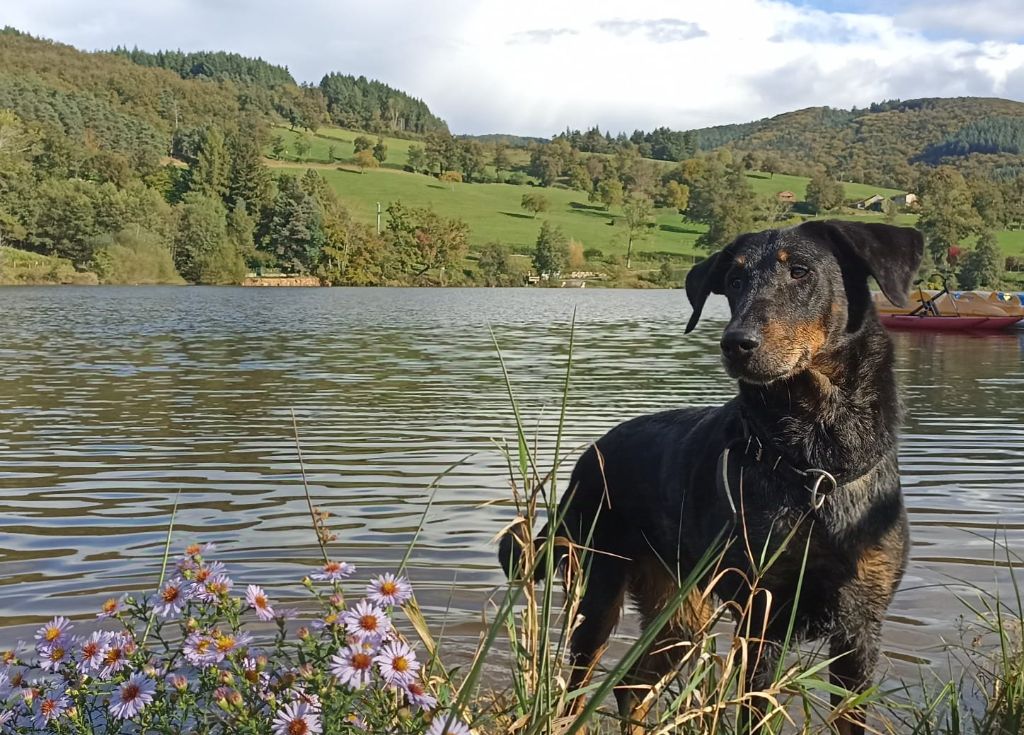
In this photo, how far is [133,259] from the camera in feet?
270

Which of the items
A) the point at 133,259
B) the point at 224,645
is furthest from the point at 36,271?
the point at 224,645

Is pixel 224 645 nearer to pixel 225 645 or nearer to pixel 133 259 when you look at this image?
pixel 225 645

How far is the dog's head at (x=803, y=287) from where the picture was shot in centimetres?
370

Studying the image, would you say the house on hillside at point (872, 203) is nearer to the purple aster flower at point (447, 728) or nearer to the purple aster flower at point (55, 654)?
the purple aster flower at point (55, 654)

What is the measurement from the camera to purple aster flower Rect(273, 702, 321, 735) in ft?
6.95

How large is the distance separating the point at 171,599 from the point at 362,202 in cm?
12107

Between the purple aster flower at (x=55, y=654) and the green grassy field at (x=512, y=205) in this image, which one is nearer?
the purple aster flower at (x=55, y=654)

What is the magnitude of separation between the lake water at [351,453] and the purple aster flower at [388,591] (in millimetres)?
437

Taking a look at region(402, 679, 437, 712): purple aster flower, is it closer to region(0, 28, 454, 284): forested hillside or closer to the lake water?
the lake water

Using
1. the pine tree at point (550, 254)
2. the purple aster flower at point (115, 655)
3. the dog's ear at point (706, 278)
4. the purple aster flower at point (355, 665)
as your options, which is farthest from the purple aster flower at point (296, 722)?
the pine tree at point (550, 254)

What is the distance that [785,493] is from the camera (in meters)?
3.65

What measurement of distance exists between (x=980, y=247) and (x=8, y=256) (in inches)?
3157

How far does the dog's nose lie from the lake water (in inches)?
47.8

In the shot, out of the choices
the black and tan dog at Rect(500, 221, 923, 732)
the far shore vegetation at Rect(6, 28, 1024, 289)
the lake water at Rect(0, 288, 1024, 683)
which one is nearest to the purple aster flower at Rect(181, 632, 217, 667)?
the lake water at Rect(0, 288, 1024, 683)
